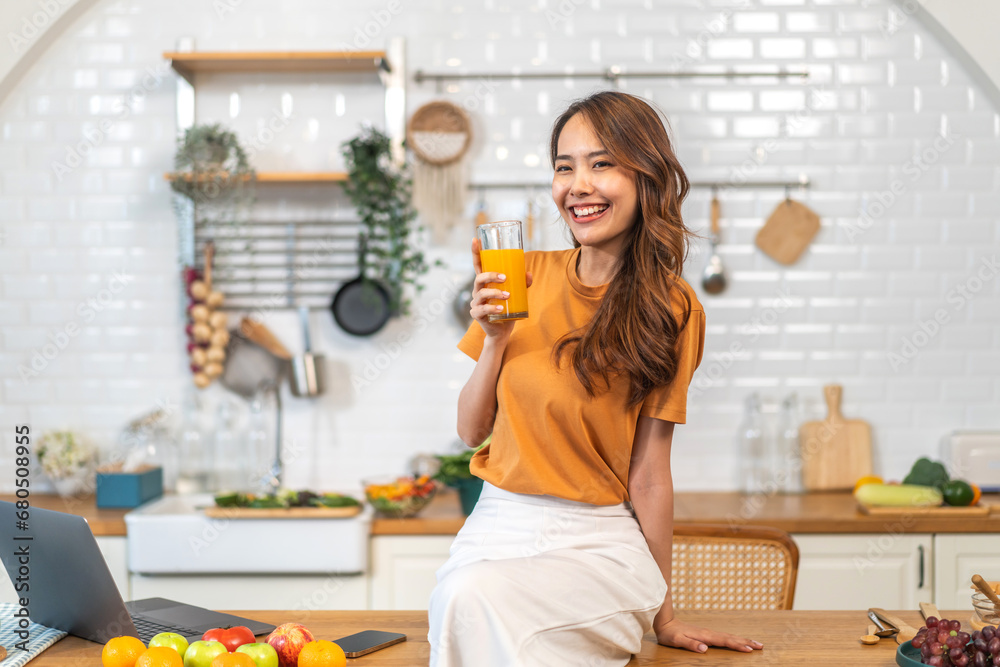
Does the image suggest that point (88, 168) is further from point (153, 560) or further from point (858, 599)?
point (858, 599)

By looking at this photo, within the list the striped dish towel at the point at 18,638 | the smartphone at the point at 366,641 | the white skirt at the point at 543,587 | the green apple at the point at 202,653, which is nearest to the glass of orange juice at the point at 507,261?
the white skirt at the point at 543,587

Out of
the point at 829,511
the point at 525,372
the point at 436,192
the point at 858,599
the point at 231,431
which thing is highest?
the point at 436,192

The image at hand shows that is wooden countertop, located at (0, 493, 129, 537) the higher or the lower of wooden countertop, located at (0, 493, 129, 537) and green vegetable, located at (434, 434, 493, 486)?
the lower

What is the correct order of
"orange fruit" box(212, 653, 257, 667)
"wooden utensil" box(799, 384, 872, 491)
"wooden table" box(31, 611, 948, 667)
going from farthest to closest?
"wooden utensil" box(799, 384, 872, 491)
"wooden table" box(31, 611, 948, 667)
"orange fruit" box(212, 653, 257, 667)

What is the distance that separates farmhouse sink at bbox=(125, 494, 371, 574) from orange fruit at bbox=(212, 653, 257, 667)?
1551mm

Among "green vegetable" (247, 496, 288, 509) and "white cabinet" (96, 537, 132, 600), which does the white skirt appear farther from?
"white cabinet" (96, 537, 132, 600)

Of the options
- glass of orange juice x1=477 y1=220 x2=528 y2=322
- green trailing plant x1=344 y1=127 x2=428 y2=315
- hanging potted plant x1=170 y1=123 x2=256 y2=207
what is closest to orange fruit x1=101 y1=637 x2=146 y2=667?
glass of orange juice x1=477 y1=220 x2=528 y2=322

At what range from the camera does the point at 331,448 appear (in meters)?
3.31

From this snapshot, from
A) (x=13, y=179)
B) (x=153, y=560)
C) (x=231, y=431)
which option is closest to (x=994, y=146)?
(x=231, y=431)

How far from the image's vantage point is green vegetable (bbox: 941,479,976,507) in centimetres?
282

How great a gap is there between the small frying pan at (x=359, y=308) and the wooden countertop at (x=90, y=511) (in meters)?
1.01

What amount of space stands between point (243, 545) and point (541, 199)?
1.65 meters

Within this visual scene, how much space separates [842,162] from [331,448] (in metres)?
2.27

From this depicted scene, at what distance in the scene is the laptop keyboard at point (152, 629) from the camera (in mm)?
1425
